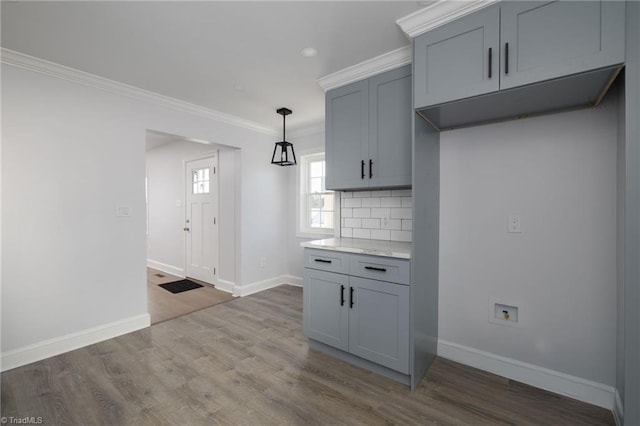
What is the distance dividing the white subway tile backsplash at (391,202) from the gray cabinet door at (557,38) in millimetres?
1317

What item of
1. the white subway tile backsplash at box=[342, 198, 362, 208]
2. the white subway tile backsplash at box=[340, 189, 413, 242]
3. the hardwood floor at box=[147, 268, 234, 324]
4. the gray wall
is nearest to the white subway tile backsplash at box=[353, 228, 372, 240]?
the white subway tile backsplash at box=[340, 189, 413, 242]

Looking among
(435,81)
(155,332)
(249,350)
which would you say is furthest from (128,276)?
(435,81)

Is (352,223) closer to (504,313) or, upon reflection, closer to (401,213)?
(401,213)

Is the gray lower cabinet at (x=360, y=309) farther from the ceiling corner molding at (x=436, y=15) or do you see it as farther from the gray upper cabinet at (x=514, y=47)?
the ceiling corner molding at (x=436, y=15)

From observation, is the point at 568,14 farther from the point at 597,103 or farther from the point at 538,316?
the point at 538,316

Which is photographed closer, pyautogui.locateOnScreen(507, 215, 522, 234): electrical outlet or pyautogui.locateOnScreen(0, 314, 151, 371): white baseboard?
pyautogui.locateOnScreen(507, 215, 522, 234): electrical outlet

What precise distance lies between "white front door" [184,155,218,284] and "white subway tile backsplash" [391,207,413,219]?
302 centimetres

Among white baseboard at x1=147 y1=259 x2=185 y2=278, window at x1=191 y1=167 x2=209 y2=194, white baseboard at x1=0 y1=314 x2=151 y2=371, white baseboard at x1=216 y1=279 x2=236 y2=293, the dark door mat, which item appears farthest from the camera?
white baseboard at x1=147 y1=259 x2=185 y2=278

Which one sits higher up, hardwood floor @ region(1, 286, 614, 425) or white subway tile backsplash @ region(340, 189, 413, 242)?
white subway tile backsplash @ region(340, 189, 413, 242)

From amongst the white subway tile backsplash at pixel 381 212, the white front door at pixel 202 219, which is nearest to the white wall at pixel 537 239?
the white subway tile backsplash at pixel 381 212

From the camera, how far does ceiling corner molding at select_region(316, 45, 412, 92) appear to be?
2.31 meters

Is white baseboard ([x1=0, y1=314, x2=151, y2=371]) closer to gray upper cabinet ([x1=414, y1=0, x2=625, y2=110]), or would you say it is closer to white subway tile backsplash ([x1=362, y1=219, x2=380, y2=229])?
white subway tile backsplash ([x1=362, y1=219, x2=380, y2=229])

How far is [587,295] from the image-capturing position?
1.86 meters

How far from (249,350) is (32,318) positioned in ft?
6.10
